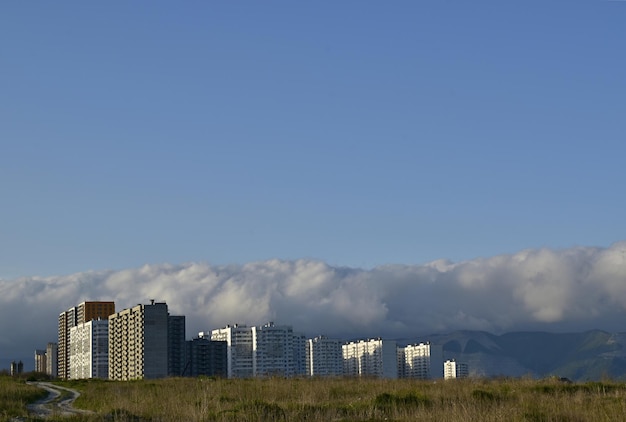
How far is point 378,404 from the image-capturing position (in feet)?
85.2

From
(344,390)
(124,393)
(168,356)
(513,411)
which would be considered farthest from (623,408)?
(168,356)

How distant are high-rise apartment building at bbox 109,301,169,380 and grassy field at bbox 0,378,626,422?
130 metres

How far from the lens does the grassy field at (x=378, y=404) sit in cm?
2150

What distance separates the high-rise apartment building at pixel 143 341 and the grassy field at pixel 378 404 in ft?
426

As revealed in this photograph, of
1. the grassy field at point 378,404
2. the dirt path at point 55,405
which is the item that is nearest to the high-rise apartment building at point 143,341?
the dirt path at point 55,405

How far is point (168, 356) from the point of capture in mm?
168375

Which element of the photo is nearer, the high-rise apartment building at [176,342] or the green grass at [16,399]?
the green grass at [16,399]

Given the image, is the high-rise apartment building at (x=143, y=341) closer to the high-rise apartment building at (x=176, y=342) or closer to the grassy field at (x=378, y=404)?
the high-rise apartment building at (x=176, y=342)

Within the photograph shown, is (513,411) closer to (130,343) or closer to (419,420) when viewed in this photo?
(419,420)

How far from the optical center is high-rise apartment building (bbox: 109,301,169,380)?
544 feet

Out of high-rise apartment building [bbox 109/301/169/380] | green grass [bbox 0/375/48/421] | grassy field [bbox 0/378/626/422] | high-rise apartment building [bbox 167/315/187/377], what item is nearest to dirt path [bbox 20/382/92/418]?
green grass [bbox 0/375/48/421]

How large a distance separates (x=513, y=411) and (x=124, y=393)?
2148 centimetres

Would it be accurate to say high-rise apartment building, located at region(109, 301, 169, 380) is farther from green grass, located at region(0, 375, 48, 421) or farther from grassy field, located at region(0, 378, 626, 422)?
grassy field, located at region(0, 378, 626, 422)

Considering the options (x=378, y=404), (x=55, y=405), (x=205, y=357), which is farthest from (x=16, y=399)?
(x=205, y=357)
